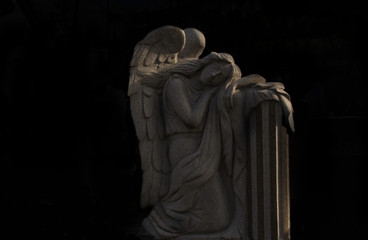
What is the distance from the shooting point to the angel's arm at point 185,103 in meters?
4.07

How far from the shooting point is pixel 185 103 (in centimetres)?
410

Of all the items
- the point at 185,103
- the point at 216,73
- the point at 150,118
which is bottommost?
the point at 150,118

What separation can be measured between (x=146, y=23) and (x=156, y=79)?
1.14m

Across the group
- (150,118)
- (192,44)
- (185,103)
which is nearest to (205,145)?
(185,103)

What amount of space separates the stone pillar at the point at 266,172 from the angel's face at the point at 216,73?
1.21ft

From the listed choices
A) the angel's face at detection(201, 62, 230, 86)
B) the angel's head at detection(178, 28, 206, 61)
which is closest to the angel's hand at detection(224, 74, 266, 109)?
the angel's face at detection(201, 62, 230, 86)

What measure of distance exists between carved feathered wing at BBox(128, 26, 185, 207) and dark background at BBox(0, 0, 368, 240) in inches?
30.0

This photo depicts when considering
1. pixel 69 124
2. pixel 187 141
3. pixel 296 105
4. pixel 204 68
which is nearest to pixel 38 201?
pixel 69 124

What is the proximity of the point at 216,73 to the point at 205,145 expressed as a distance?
0.56 m

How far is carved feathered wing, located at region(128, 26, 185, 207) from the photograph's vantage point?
13.6 feet

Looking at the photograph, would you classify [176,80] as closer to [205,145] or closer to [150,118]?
[150,118]

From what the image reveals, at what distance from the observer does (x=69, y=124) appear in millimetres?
4988

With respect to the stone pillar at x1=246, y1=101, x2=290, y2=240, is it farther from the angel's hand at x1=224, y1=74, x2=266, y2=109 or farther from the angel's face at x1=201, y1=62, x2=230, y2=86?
the angel's face at x1=201, y1=62, x2=230, y2=86

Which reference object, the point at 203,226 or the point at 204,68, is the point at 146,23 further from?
the point at 203,226
